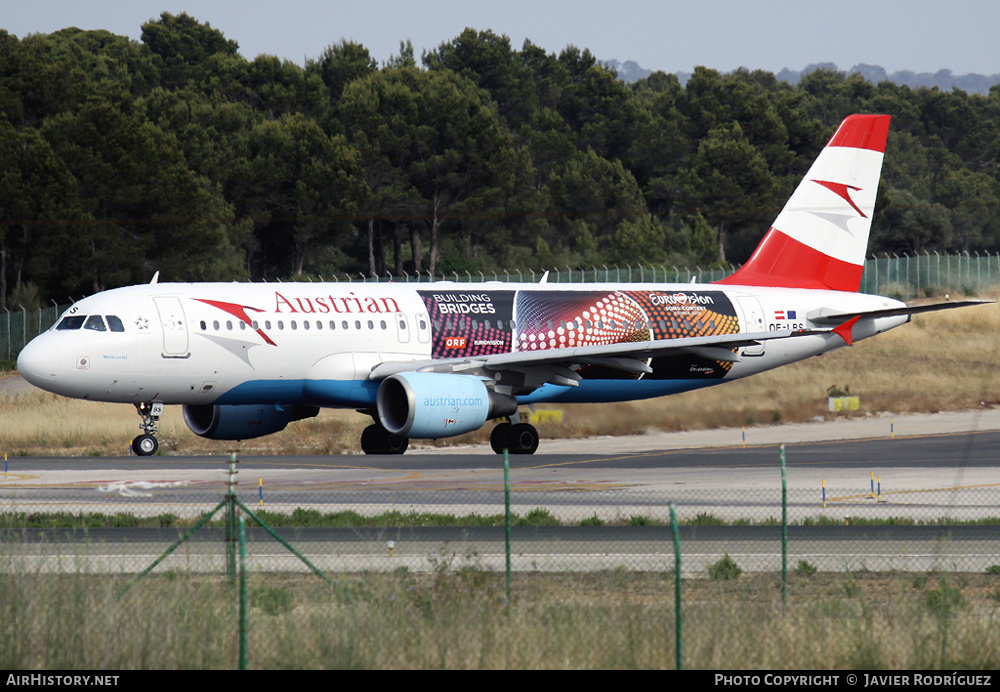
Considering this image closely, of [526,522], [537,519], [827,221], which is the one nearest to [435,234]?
[827,221]

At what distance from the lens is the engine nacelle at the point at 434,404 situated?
29.3 metres

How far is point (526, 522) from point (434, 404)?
9069 millimetres

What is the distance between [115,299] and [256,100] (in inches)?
2515

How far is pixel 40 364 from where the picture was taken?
28891 mm

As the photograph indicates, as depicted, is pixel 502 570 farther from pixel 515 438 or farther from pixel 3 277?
pixel 3 277

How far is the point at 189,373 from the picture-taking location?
99.0 feet

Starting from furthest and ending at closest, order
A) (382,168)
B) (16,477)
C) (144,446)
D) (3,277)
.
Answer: (382,168), (3,277), (144,446), (16,477)

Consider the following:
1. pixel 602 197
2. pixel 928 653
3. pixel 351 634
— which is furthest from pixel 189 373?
pixel 602 197

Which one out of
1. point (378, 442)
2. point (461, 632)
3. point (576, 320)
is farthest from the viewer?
point (576, 320)

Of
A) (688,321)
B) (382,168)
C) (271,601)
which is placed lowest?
(271,601)

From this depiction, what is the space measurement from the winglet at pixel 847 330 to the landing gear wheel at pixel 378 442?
1358cm

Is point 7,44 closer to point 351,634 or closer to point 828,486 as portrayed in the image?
point 828,486

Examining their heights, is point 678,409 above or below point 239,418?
below

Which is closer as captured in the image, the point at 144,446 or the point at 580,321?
the point at 144,446
